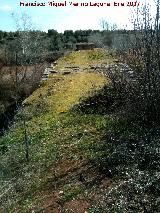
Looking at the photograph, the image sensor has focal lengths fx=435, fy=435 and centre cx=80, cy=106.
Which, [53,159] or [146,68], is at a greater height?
[146,68]

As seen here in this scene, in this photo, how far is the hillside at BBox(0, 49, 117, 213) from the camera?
25.6 ft

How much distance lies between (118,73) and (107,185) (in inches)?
232

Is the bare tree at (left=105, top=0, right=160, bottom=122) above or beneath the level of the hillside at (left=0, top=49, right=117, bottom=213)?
above

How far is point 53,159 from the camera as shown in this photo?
10477mm

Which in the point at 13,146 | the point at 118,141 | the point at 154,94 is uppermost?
the point at 154,94

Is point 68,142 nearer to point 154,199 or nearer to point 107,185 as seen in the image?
point 107,185

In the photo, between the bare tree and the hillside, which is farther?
the bare tree

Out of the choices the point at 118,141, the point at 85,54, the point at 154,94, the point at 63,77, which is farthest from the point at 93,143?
the point at 85,54

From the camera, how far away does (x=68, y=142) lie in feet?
38.0

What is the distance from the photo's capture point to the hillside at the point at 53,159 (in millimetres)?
7797

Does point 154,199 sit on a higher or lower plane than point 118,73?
lower

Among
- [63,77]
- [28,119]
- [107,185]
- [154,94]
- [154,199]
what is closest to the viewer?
[154,199]

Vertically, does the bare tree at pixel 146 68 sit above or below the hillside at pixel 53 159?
above

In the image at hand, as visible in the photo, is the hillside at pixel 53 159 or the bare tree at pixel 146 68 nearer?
the hillside at pixel 53 159
